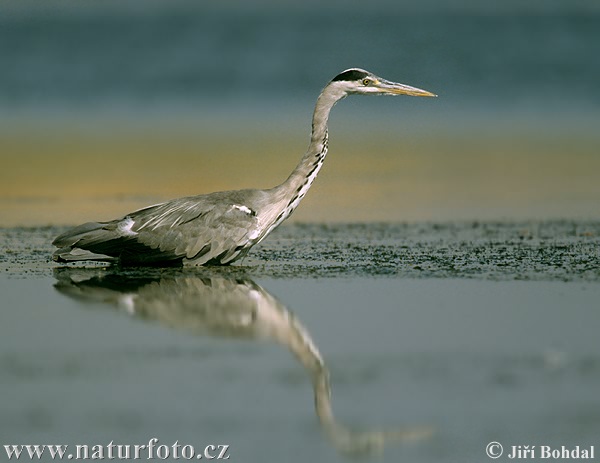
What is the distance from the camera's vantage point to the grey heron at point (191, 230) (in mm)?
8656

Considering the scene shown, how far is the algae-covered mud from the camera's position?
8.47 m

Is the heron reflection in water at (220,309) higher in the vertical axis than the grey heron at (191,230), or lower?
lower

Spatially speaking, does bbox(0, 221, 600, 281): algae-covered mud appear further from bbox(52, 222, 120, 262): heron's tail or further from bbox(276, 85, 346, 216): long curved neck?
bbox(276, 85, 346, 216): long curved neck

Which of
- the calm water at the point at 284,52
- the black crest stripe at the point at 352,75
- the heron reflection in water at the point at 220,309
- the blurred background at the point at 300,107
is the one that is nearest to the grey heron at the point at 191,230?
the heron reflection in water at the point at 220,309

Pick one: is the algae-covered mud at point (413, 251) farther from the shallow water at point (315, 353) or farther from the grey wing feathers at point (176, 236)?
the grey wing feathers at point (176, 236)

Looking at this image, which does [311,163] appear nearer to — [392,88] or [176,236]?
[392,88]

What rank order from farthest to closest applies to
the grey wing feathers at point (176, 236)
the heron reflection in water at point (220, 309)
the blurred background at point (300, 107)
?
the blurred background at point (300, 107)
the grey wing feathers at point (176, 236)
the heron reflection in water at point (220, 309)

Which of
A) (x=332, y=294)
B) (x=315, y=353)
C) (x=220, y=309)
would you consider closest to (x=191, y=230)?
(x=332, y=294)

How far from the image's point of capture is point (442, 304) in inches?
289

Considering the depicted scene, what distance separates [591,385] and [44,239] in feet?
18.8

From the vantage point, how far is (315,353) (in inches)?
243

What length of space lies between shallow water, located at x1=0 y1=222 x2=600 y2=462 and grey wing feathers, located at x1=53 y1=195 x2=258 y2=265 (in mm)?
138

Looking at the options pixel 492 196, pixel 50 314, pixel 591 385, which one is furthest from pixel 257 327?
pixel 492 196

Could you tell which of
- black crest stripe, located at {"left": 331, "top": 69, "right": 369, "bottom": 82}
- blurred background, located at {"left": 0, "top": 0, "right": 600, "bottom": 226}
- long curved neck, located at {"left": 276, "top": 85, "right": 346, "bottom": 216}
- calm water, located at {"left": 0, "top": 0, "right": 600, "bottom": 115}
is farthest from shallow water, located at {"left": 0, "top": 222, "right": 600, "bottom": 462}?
calm water, located at {"left": 0, "top": 0, "right": 600, "bottom": 115}
